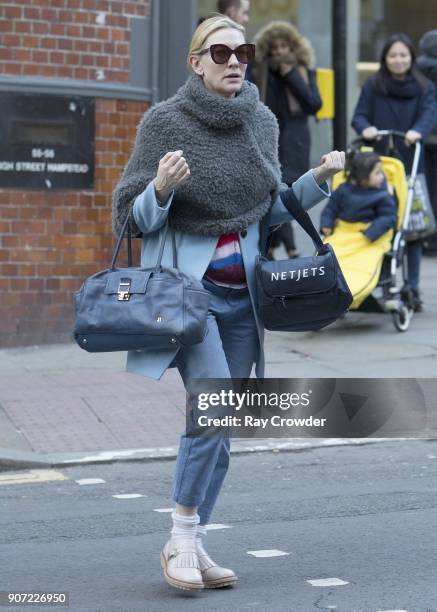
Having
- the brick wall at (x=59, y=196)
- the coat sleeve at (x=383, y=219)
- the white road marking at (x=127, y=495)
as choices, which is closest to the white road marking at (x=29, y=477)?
the white road marking at (x=127, y=495)

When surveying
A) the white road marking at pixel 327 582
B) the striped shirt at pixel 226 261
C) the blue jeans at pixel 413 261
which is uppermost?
the striped shirt at pixel 226 261

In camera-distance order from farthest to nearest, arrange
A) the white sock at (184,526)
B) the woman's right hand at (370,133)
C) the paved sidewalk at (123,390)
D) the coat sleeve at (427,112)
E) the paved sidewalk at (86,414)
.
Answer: the coat sleeve at (427,112), the woman's right hand at (370,133), the paved sidewalk at (123,390), the paved sidewalk at (86,414), the white sock at (184,526)

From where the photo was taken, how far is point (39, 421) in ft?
28.6

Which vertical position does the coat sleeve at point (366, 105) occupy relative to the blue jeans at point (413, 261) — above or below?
above

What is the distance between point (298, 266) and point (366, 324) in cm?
654

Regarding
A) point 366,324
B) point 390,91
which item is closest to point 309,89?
point 390,91

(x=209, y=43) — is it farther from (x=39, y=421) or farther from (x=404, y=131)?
(x=404, y=131)

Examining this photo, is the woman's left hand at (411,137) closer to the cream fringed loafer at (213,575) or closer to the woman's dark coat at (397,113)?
the woman's dark coat at (397,113)

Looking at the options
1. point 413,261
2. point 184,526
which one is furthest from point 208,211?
point 413,261

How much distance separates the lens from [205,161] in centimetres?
514

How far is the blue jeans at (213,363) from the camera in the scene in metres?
5.11

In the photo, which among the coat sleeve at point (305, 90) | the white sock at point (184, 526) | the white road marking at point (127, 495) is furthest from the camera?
the coat sleeve at point (305, 90)

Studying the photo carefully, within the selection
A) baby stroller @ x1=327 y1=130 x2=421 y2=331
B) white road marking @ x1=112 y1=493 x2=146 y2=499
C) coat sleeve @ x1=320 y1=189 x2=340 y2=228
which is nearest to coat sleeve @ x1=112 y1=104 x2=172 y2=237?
white road marking @ x1=112 y1=493 x2=146 y2=499

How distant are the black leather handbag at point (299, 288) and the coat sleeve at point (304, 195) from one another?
0.05 meters
